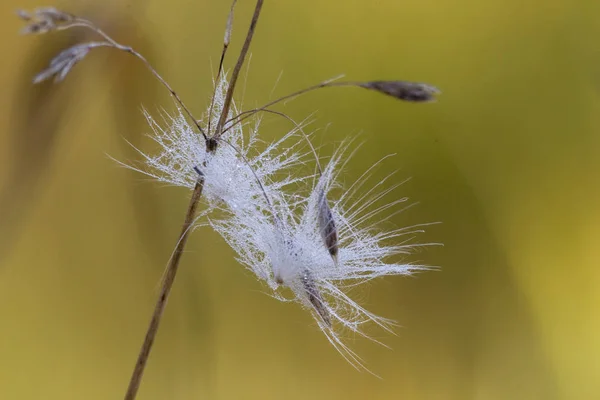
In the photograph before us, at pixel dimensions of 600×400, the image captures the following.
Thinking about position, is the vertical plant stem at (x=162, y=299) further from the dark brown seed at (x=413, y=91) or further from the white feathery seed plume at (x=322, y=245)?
the dark brown seed at (x=413, y=91)

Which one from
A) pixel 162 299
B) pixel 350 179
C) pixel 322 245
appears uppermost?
pixel 350 179

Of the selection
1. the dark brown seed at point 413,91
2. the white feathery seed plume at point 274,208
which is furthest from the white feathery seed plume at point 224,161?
the dark brown seed at point 413,91

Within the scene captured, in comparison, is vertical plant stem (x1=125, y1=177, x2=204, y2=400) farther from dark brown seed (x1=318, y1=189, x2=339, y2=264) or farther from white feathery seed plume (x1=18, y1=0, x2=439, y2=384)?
dark brown seed (x1=318, y1=189, x2=339, y2=264)

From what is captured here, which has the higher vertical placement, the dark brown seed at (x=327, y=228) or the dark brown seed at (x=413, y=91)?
the dark brown seed at (x=413, y=91)

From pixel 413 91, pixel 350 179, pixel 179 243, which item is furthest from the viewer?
pixel 350 179

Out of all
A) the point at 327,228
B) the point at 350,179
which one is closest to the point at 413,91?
the point at 327,228

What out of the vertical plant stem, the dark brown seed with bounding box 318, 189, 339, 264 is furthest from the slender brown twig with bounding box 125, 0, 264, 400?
the dark brown seed with bounding box 318, 189, 339, 264

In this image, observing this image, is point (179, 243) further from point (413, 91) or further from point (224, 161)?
point (413, 91)

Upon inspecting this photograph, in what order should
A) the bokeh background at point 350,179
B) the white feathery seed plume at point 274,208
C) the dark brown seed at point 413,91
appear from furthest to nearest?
the bokeh background at point 350,179 → the white feathery seed plume at point 274,208 → the dark brown seed at point 413,91
